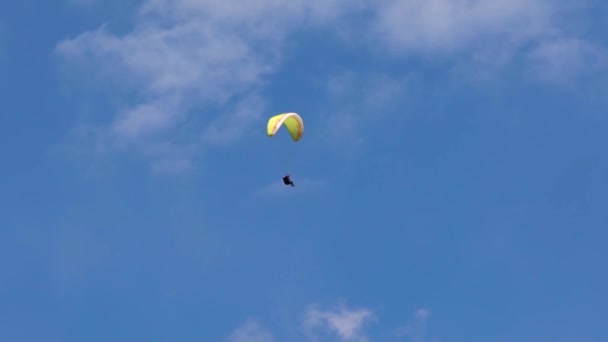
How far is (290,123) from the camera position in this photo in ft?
371

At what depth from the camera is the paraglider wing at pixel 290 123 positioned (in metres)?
108

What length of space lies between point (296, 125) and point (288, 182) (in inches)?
232

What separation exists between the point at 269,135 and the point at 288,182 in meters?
9.72

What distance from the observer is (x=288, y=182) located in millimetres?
113000

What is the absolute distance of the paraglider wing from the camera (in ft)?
354

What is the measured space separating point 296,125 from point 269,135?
9.31 m

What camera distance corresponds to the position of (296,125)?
11344cm

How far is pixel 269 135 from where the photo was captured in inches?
4117

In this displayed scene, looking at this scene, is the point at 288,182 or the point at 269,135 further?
the point at 288,182

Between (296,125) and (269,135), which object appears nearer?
(269,135)
